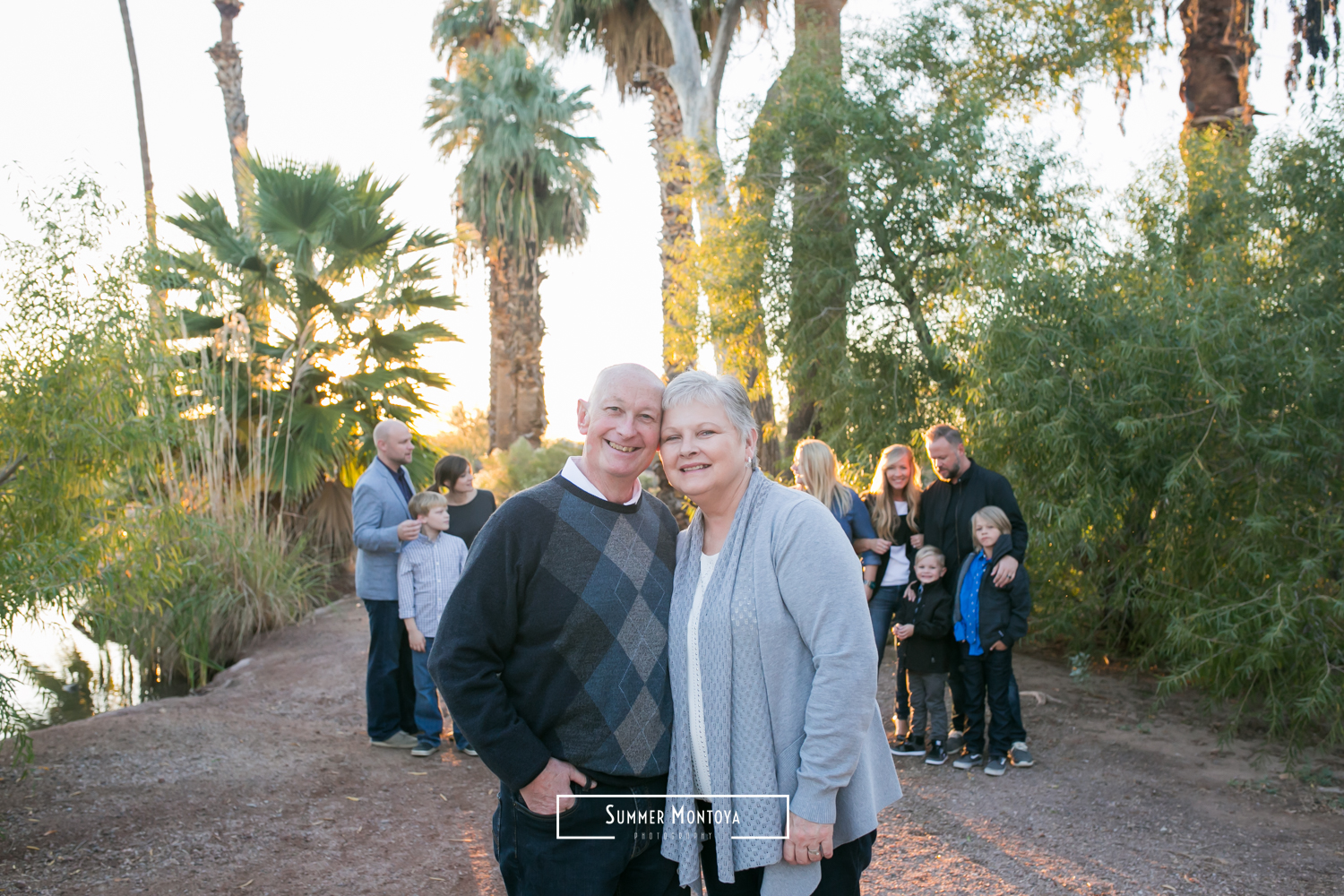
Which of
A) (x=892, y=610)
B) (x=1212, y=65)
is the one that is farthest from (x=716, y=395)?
(x=1212, y=65)

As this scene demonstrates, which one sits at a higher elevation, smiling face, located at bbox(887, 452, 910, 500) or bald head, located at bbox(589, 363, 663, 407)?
bald head, located at bbox(589, 363, 663, 407)

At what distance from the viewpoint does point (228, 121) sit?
17812 mm

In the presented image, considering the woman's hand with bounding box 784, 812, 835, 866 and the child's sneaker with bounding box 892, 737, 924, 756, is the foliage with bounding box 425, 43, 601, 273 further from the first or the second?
the woman's hand with bounding box 784, 812, 835, 866

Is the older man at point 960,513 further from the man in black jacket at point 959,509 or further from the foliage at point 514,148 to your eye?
the foliage at point 514,148

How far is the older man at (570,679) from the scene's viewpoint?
6.74 ft

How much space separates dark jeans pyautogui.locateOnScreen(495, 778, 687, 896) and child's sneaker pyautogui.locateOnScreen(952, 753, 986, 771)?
337 cm

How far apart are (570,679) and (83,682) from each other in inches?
307

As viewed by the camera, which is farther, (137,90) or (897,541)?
(137,90)

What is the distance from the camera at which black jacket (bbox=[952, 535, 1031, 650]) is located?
4953mm

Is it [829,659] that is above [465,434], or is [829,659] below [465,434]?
below

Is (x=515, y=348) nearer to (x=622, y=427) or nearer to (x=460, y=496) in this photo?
(x=460, y=496)

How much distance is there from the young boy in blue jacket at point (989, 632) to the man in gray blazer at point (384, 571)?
10.2 ft

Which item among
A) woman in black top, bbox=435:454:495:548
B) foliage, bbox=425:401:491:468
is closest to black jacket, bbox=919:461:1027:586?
woman in black top, bbox=435:454:495:548

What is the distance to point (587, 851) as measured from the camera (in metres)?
2.09
